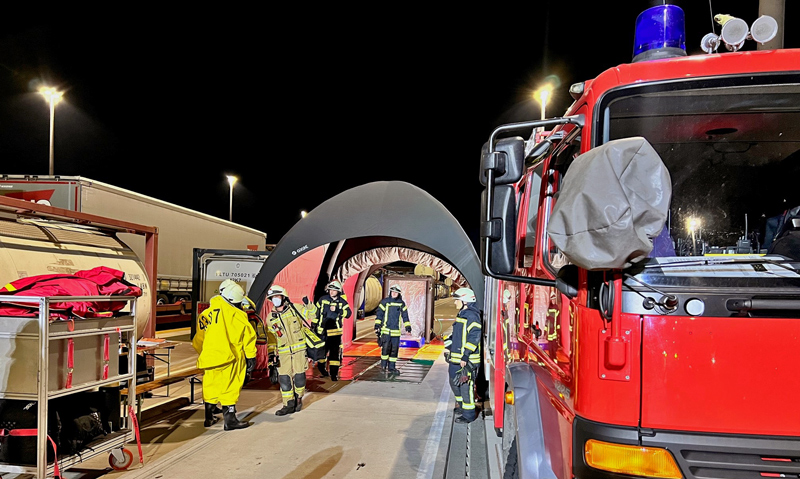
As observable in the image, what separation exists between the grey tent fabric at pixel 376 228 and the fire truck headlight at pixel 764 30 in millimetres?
6438

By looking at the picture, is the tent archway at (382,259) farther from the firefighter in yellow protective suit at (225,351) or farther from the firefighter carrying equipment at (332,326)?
the firefighter in yellow protective suit at (225,351)

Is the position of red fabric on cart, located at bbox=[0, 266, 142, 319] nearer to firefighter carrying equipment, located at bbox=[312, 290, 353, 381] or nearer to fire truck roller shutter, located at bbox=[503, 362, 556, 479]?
fire truck roller shutter, located at bbox=[503, 362, 556, 479]

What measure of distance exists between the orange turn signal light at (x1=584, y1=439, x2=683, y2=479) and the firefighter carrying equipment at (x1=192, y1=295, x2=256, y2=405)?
539 cm

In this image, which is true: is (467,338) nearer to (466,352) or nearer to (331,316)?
(466,352)

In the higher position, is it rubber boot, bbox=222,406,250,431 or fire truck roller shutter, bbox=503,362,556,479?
fire truck roller shutter, bbox=503,362,556,479

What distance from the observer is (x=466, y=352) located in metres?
6.86

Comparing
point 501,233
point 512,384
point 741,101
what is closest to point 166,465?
point 512,384

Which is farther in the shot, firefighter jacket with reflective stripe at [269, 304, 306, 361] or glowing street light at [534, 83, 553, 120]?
glowing street light at [534, 83, 553, 120]

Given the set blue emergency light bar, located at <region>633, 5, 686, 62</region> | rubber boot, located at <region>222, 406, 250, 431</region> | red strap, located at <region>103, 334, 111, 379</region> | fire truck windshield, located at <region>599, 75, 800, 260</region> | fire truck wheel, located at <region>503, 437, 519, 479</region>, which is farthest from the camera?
rubber boot, located at <region>222, 406, 250, 431</region>

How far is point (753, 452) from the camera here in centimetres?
178

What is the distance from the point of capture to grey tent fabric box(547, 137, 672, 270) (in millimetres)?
1770

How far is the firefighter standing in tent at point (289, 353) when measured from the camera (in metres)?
7.48

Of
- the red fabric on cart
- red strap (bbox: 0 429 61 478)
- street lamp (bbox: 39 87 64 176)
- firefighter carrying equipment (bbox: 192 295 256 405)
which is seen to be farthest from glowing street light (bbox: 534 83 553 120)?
street lamp (bbox: 39 87 64 176)

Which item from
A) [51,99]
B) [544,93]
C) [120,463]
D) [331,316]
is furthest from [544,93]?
[51,99]
